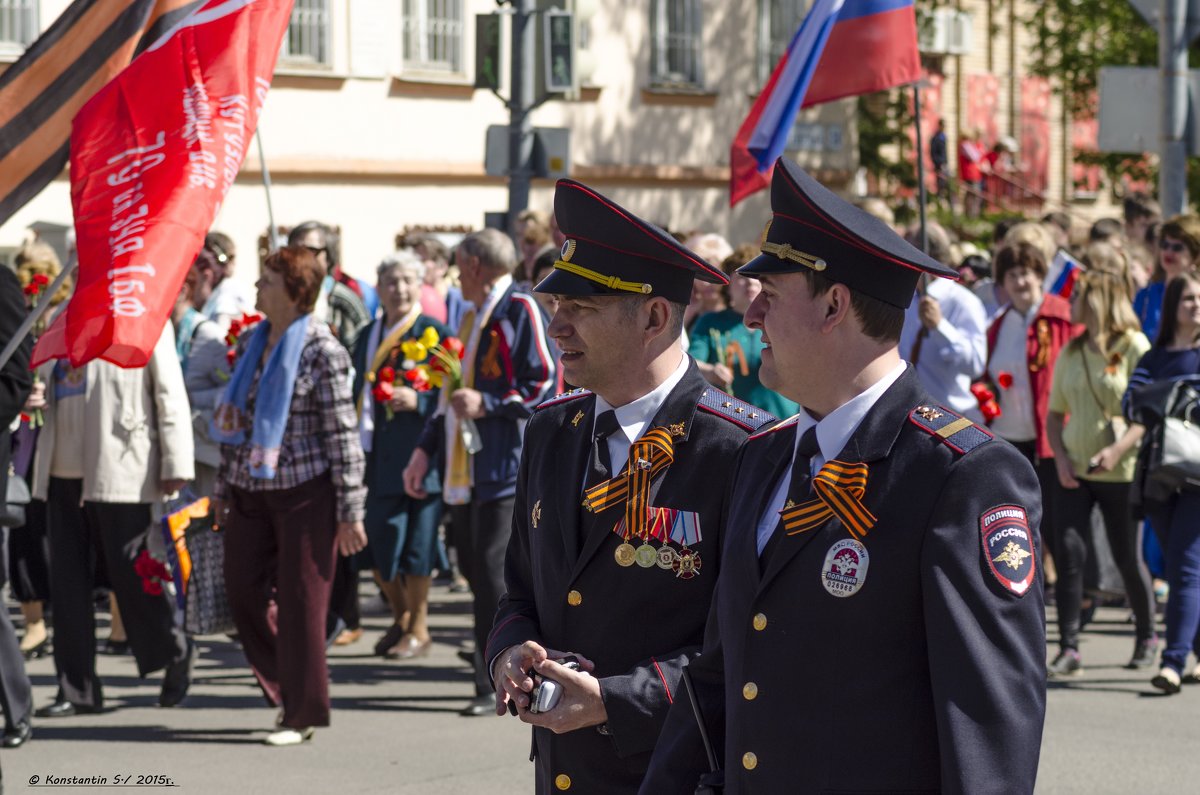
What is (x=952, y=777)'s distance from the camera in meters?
2.98

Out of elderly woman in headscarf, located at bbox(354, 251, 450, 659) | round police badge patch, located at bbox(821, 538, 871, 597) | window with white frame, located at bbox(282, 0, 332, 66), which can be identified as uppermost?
window with white frame, located at bbox(282, 0, 332, 66)

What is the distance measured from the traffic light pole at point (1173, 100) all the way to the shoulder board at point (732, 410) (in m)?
10.2

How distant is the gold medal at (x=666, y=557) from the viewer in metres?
4.01

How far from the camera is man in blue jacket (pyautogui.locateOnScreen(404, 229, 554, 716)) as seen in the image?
898 cm

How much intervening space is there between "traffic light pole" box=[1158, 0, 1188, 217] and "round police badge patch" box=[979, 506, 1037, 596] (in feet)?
37.0

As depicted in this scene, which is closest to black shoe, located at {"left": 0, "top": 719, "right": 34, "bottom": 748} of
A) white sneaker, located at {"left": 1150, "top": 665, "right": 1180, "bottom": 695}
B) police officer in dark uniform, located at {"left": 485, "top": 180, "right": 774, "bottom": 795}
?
police officer in dark uniform, located at {"left": 485, "top": 180, "right": 774, "bottom": 795}

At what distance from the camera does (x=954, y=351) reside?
10469mm

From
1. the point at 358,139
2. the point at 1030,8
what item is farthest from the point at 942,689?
the point at 1030,8

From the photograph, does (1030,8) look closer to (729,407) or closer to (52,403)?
(52,403)

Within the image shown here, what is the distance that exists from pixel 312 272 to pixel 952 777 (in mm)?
5796

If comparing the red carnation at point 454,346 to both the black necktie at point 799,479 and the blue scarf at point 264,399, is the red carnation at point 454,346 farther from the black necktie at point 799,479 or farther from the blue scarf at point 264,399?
the black necktie at point 799,479

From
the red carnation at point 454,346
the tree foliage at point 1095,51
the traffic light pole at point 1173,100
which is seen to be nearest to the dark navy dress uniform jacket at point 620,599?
the red carnation at point 454,346

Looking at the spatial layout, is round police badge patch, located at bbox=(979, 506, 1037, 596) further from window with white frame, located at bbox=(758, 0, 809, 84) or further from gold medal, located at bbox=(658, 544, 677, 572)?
window with white frame, located at bbox=(758, 0, 809, 84)

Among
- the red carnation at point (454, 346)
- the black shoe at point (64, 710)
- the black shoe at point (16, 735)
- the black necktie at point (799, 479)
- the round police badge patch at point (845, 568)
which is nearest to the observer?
the round police badge patch at point (845, 568)
